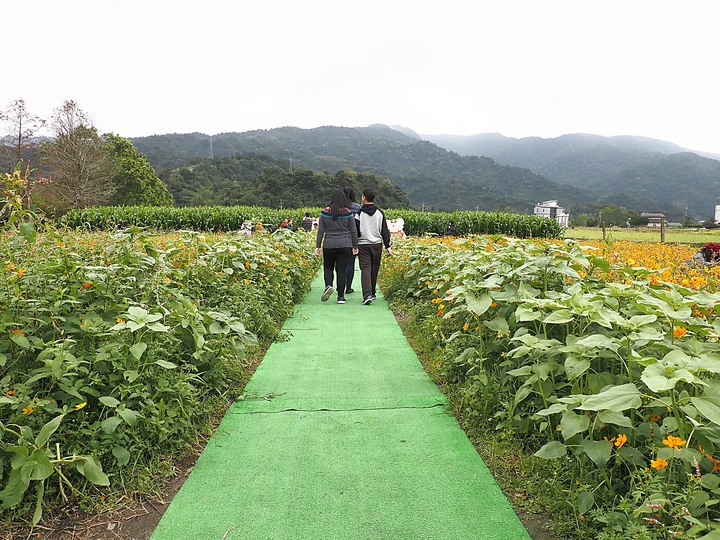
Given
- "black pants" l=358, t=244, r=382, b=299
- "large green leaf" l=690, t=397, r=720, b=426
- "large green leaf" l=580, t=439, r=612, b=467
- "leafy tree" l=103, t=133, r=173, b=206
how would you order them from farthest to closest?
"leafy tree" l=103, t=133, r=173, b=206 → "black pants" l=358, t=244, r=382, b=299 → "large green leaf" l=580, t=439, r=612, b=467 → "large green leaf" l=690, t=397, r=720, b=426

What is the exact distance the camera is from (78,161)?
118 feet

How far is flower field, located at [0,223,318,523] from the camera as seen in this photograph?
2.02 metres

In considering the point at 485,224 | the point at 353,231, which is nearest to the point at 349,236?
the point at 353,231

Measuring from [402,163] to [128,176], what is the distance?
61.3 meters

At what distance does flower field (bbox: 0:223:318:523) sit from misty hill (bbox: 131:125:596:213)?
60.3m

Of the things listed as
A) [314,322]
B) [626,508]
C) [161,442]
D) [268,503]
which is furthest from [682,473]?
[314,322]

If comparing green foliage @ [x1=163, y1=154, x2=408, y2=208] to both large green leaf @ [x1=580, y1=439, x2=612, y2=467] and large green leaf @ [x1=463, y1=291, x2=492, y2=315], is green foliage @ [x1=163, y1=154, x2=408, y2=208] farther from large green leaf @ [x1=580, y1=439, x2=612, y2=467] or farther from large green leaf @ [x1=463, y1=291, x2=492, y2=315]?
large green leaf @ [x1=580, y1=439, x2=612, y2=467]

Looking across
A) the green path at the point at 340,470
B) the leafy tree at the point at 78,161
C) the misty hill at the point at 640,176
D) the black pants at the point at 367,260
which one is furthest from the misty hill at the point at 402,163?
the green path at the point at 340,470

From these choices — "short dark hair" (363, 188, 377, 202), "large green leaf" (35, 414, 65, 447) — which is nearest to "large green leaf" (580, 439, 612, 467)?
"large green leaf" (35, 414, 65, 447)

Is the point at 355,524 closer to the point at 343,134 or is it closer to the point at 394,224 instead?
the point at 394,224

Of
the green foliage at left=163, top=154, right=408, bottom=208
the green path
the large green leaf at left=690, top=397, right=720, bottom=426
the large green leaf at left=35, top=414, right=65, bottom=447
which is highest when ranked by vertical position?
the green foliage at left=163, top=154, right=408, bottom=208

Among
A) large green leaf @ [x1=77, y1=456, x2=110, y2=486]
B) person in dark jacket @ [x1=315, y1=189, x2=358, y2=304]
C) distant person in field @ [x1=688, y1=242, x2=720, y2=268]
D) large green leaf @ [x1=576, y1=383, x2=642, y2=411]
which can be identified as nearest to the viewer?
large green leaf @ [x1=576, y1=383, x2=642, y2=411]

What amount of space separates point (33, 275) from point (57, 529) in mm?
1377

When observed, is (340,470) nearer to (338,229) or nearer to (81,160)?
(338,229)
